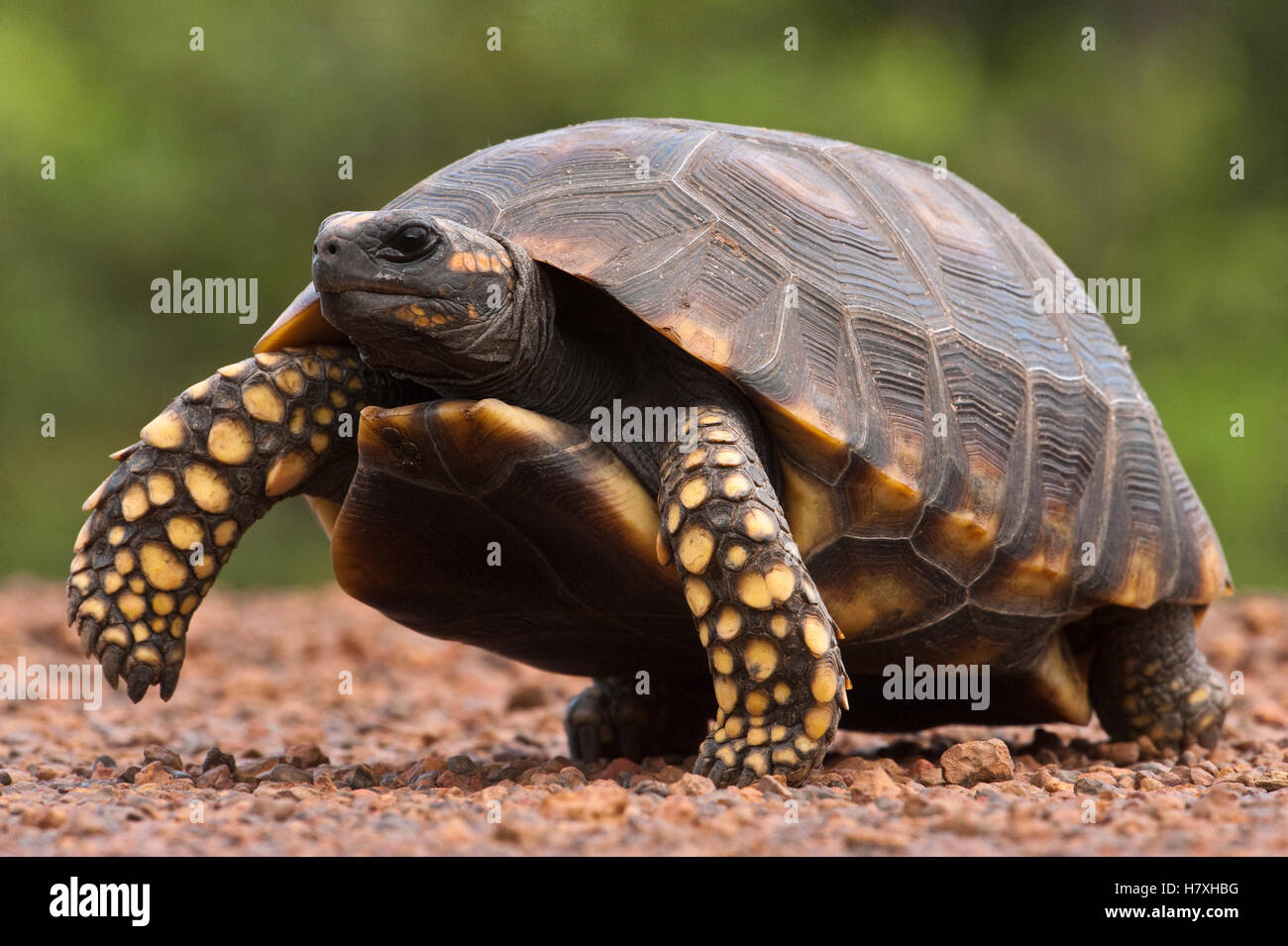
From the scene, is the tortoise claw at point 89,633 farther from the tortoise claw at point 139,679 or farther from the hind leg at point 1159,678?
the hind leg at point 1159,678

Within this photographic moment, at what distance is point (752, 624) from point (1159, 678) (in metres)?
2.07

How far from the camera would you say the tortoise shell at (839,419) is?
12.0 feet

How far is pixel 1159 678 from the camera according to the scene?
4785 millimetres

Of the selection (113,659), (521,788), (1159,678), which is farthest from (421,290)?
(1159,678)

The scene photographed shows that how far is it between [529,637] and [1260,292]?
566 inches

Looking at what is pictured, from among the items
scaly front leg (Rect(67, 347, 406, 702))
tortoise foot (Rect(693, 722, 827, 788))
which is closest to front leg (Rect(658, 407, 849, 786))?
tortoise foot (Rect(693, 722, 827, 788))

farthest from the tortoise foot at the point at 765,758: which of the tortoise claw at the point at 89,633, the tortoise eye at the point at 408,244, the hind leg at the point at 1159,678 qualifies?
the hind leg at the point at 1159,678

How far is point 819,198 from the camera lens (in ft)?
13.5

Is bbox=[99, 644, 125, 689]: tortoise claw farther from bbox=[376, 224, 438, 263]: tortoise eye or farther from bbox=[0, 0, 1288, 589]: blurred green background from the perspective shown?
bbox=[0, 0, 1288, 589]: blurred green background

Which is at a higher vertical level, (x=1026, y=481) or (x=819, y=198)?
(x=819, y=198)

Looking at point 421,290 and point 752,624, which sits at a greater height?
point 421,290

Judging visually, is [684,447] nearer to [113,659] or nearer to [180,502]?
[180,502]

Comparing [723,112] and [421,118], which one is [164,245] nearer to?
[421,118]
